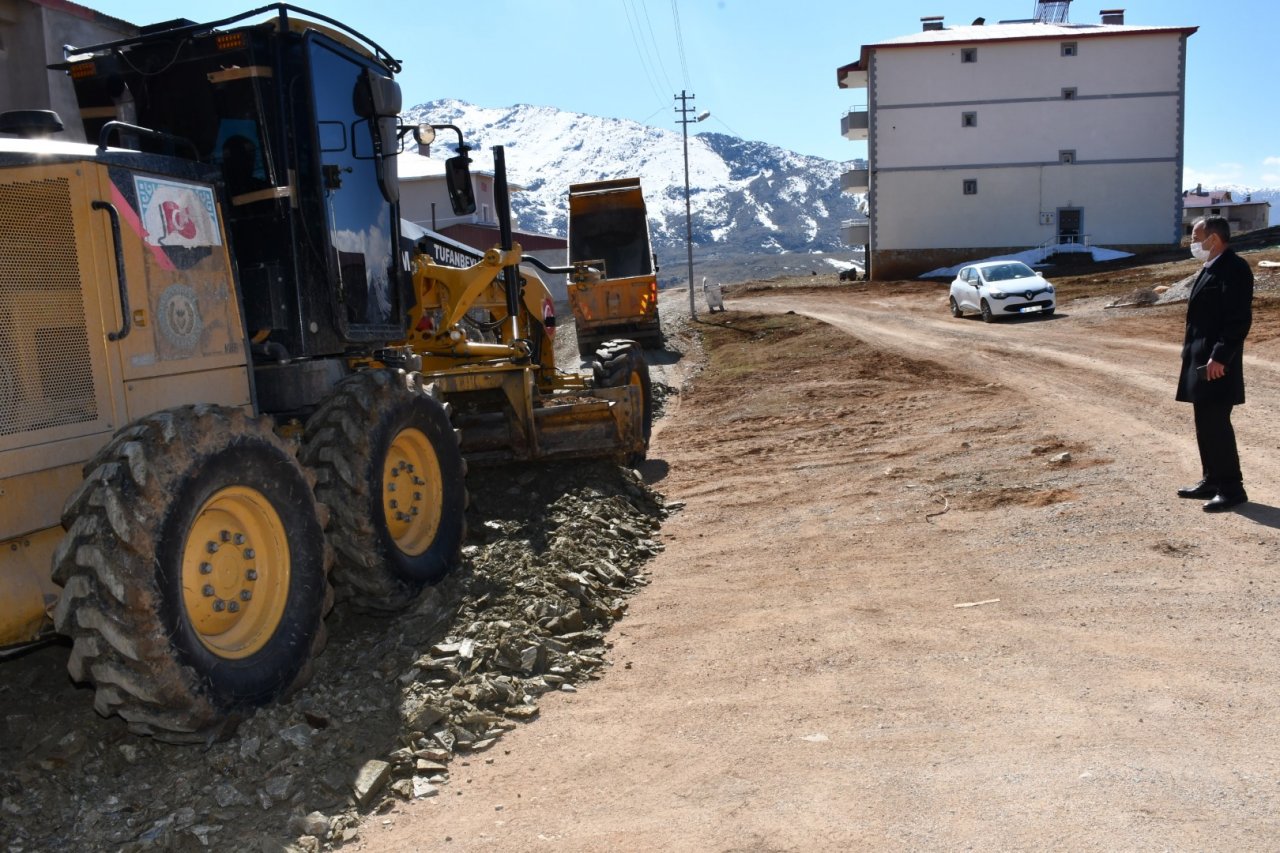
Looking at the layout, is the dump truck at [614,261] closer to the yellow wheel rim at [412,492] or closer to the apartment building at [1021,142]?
the yellow wheel rim at [412,492]

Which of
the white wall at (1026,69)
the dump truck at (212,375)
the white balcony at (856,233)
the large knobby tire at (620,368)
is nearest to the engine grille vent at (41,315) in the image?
the dump truck at (212,375)

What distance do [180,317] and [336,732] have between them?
204 cm

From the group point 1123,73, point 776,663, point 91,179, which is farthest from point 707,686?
point 1123,73

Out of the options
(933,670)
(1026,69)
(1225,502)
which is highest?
(1026,69)

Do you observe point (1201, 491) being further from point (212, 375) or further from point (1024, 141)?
point (1024, 141)

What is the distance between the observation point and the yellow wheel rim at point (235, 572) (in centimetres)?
470

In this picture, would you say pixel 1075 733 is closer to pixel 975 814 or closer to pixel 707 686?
pixel 975 814

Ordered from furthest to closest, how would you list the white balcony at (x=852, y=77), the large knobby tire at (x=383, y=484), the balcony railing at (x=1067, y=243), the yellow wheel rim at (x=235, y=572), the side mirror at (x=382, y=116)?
the white balcony at (x=852, y=77) → the balcony railing at (x=1067, y=243) → the side mirror at (x=382, y=116) → the large knobby tire at (x=383, y=484) → the yellow wheel rim at (x=235, y=572)

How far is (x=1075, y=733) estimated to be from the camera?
4.61 m

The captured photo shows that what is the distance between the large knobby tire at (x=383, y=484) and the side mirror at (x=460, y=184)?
1.54 meters

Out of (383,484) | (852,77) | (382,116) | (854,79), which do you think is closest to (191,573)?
(383,484)

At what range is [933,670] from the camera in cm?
548

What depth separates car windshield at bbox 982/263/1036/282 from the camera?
2856 centimetres

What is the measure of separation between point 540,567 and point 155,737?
9.54 ft
